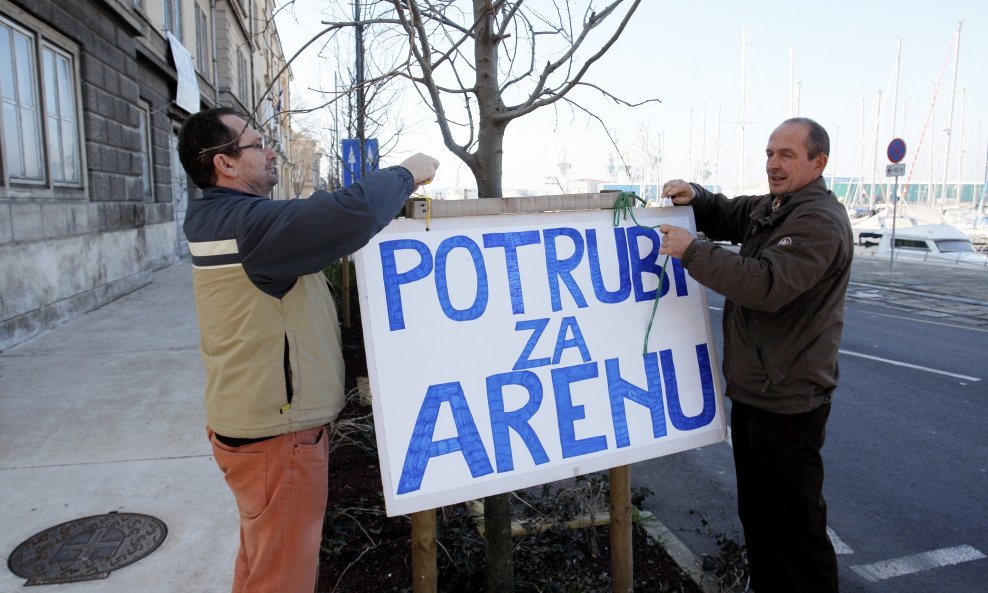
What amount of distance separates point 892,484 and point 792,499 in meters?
2.55

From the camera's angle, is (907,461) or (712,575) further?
(907,461)

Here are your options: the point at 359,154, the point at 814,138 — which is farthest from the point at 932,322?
the point at 814,138

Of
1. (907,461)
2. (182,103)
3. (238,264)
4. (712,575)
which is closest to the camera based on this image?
(238,264)

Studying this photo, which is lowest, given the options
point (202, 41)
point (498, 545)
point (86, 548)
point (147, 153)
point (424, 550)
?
point (86, 548)

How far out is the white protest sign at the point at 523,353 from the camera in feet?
7.17

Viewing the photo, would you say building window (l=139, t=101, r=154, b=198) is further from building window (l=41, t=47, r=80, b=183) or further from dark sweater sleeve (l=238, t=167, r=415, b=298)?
dark sweater sleeve (l=238, t=167, r=415, b=298)

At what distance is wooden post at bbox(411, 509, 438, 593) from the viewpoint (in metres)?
2.29

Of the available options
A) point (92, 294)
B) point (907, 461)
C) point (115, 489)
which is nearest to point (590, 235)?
point (115, 489)

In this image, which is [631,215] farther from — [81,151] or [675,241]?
[81,151]

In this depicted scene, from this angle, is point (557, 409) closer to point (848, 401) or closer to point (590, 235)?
point (590, 235)

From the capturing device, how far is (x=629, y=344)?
259cm

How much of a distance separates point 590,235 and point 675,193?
1.72ft

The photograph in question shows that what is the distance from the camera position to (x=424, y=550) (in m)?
2.29

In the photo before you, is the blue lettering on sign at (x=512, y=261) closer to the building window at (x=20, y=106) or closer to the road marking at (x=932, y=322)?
the building window at (x=20, y=106)
